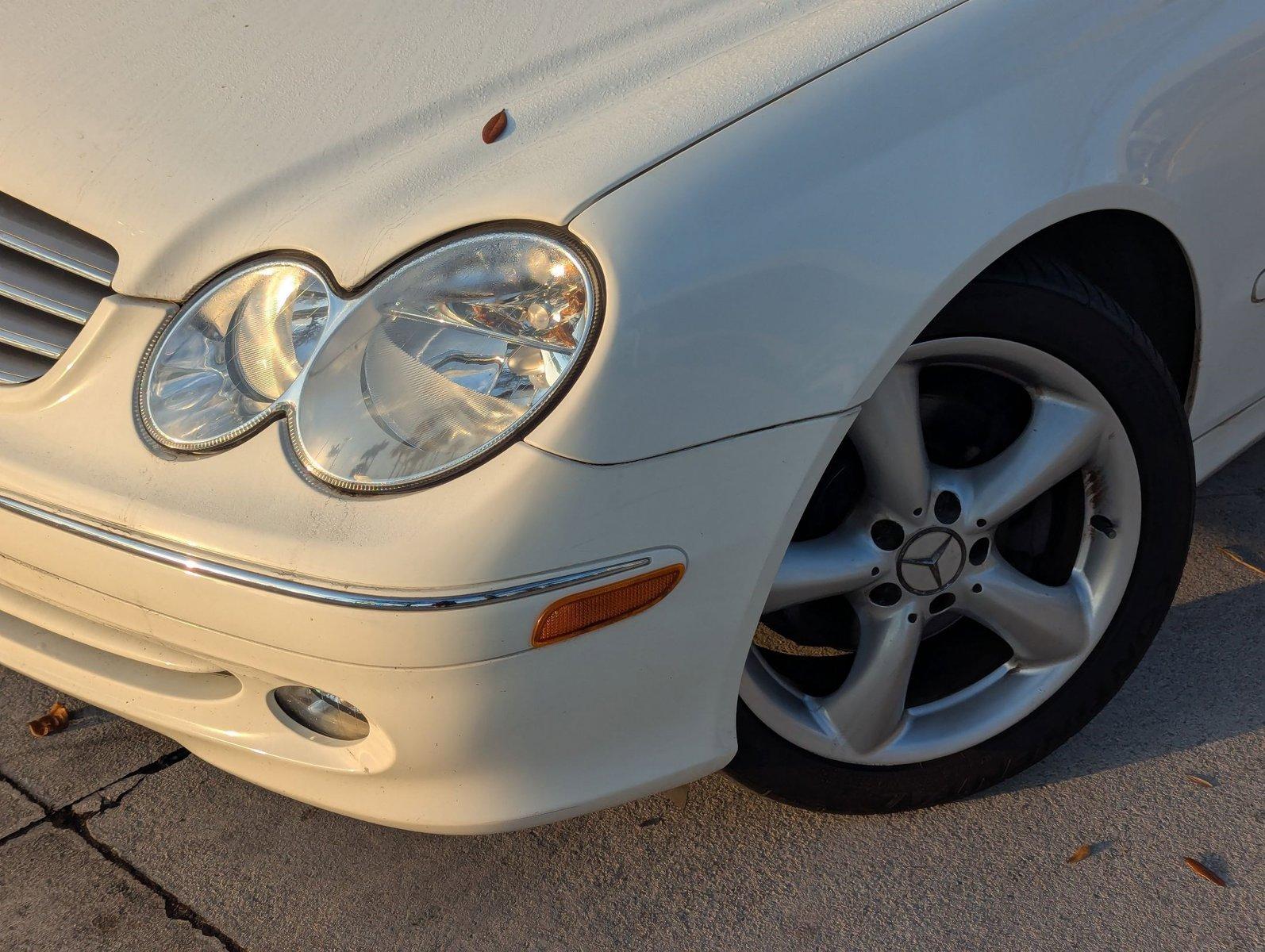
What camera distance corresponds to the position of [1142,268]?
2.02 metres

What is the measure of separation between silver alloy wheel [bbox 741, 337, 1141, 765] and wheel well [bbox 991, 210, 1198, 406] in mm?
245

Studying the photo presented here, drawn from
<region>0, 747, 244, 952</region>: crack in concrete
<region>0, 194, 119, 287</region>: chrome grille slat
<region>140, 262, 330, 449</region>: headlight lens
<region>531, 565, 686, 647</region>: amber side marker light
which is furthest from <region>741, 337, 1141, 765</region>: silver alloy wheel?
<region>0, 194, 119, 287</region>: chrome grille slat

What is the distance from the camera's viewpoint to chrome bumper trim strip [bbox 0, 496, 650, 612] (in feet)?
4.71

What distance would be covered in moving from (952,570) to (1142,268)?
1.98 feet

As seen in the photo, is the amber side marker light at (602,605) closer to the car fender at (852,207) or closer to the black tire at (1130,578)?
the car fender at (852,207)

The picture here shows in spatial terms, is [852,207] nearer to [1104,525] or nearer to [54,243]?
[1104,525]

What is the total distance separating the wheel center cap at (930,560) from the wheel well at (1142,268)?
45 cm

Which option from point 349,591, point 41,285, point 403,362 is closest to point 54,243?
point 41,285

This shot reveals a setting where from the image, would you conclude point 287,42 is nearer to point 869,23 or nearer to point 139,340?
point 139,340

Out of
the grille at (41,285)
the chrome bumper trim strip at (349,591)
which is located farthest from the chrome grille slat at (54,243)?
the chrome bumper trim strip at (349,591)

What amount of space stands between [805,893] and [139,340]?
1.29 metres

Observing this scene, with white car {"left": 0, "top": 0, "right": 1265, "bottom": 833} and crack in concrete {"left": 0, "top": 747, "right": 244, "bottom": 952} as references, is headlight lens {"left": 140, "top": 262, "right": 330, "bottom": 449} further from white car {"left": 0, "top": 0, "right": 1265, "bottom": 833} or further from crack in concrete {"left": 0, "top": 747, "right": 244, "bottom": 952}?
crack in concrete {"left": 0, "top": 747, "right": 244, "bottom": 952}

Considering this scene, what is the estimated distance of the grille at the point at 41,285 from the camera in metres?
1.72

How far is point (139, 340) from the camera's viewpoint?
1655 mm
